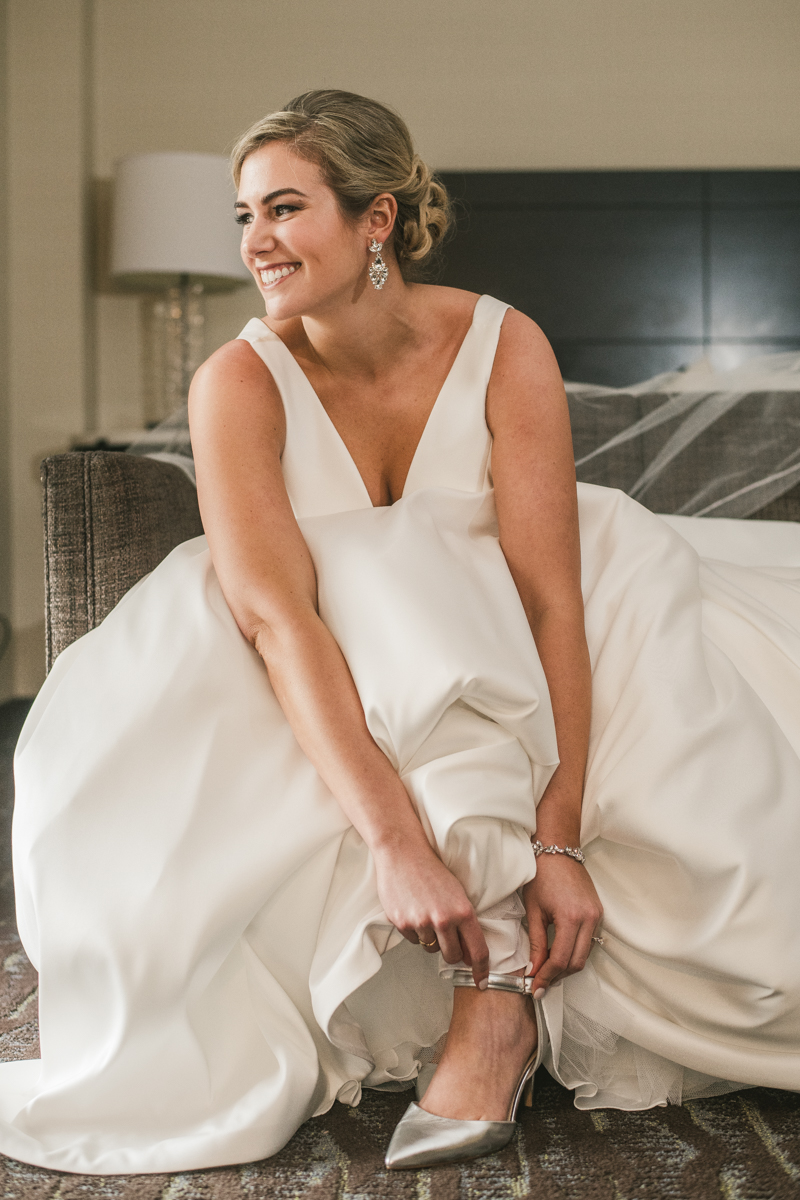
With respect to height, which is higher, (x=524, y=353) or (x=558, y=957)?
(x=524, y=353)

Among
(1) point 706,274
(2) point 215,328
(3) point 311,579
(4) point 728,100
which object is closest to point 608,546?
(3) point 311,579

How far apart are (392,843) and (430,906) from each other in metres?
0.07

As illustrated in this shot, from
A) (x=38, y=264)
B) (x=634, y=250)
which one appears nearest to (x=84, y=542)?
(x=38, y=264)

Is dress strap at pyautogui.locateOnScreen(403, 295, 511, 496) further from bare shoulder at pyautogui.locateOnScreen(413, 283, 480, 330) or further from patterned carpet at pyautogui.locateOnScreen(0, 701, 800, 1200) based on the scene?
patterned carpet at pyautogui.locateOnScreen(0, 701, 800, 1200)

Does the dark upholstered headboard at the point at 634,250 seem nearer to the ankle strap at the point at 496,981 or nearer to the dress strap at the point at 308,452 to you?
the dress strap at the point at 308,452

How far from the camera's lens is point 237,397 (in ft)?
4.03

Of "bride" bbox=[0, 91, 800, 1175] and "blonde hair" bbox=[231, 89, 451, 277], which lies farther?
"blonde hair" bbox=[231, 89, 451, 277]

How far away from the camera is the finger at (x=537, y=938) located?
2.97 feet

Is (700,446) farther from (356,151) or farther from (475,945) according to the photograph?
(475,945)

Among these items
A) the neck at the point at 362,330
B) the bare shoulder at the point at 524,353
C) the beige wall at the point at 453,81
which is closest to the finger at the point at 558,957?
the bare shoulder at the point at 524,353

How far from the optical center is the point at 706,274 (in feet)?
12.0

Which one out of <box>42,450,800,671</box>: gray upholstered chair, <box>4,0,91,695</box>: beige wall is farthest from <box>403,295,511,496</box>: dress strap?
<box>4,0,91,695</box>: beige wall

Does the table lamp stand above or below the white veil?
above

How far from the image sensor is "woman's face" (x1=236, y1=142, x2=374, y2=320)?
124cm
